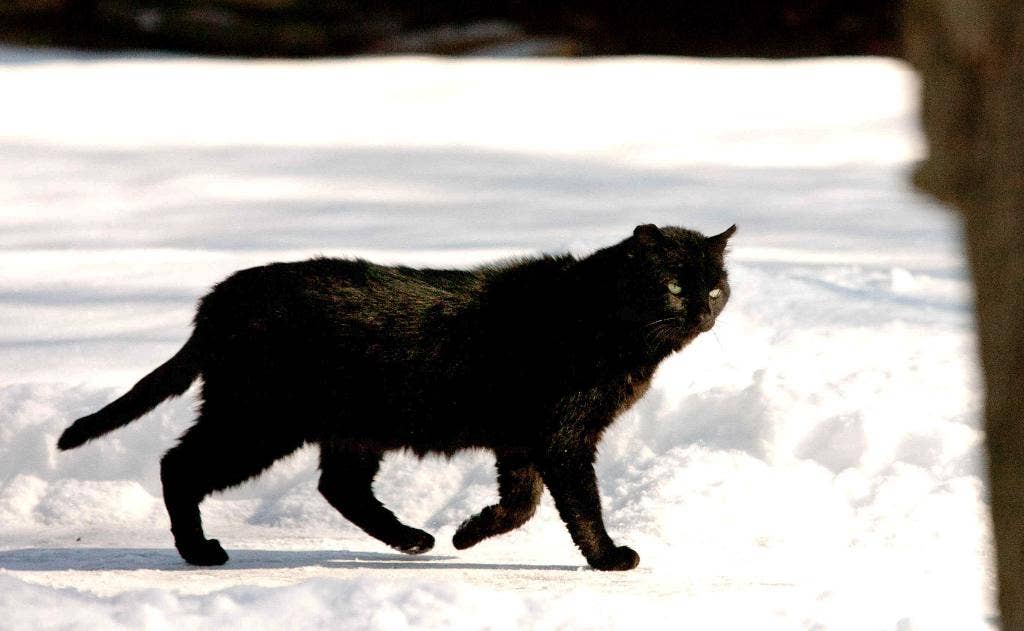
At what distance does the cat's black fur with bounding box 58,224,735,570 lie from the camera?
4.37 metres

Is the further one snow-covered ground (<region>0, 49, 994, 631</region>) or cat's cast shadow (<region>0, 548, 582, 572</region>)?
cat's cast shadow (<region>0, 548, 582, 572</region>)

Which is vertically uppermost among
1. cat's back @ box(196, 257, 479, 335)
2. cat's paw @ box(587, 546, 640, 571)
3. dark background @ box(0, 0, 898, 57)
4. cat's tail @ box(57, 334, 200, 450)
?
dark background @ box(0, 0, 898, 57)

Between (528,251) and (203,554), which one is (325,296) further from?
(528,251)

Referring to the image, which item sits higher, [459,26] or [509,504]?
[459,26]

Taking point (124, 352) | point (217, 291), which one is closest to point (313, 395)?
point (217, 291)

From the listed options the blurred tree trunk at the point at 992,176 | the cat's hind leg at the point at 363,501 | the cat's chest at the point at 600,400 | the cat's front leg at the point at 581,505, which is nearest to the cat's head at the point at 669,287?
the cat's chest at the point at 600,400

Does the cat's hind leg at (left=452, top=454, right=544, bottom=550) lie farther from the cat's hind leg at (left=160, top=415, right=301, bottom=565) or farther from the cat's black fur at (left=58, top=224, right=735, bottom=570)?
the cat's hind leg at (left=160, top=415, right=301, bottom=565)

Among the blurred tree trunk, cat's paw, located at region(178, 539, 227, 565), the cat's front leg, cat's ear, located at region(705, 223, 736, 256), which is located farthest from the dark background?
the blurred tree trunk

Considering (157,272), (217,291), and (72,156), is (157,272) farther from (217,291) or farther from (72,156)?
(72,156)

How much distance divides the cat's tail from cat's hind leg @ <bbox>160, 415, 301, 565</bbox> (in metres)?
0.18

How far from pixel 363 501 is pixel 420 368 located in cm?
62

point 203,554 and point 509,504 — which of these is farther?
point 509,504

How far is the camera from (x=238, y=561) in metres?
4.53

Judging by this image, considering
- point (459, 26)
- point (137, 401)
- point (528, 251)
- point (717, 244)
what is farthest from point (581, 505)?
point (459, 26)
